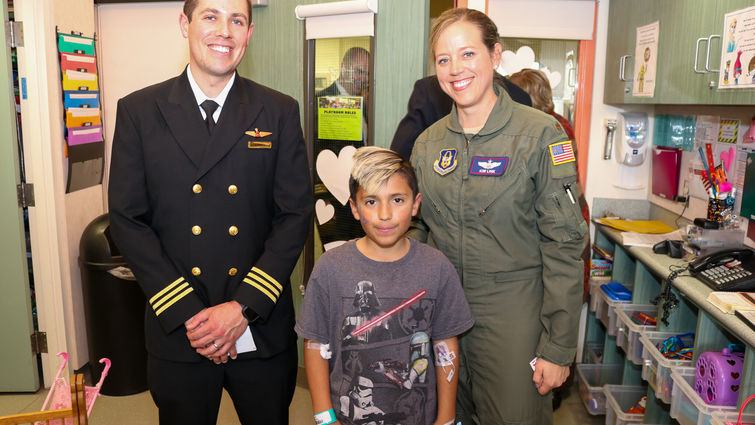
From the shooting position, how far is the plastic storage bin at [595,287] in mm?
3325

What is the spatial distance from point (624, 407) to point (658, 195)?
1242 millimetres

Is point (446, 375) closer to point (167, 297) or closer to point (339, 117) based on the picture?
point (167, 297)

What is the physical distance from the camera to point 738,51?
2.10 m

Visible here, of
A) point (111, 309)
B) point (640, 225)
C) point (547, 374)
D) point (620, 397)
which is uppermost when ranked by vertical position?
point (640, 225)

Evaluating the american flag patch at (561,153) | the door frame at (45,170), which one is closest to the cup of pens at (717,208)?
the american flag patch at (561,153)

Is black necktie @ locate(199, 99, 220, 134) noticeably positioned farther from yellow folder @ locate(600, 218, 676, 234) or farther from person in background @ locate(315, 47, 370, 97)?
yellow folder @ locate(600, 218, 676, 234)

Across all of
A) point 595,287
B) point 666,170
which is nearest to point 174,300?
point 595,287

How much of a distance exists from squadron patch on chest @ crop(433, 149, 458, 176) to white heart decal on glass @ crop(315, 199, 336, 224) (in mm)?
1427

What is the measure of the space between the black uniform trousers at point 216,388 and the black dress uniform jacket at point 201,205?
42 millimetres

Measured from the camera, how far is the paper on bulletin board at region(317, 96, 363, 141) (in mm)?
3051

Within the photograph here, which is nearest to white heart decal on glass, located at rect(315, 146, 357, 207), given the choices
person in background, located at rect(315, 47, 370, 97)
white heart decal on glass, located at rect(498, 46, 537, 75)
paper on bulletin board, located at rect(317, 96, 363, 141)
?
paper on bulletin board, located at rect(317, 96, 363, 141)

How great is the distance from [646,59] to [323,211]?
1.71 meters

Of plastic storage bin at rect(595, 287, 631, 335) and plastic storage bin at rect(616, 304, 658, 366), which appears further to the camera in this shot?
plastic storage bin at rect(595, 287, 631, 335)

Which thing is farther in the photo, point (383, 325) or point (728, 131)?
point (728, 131)
